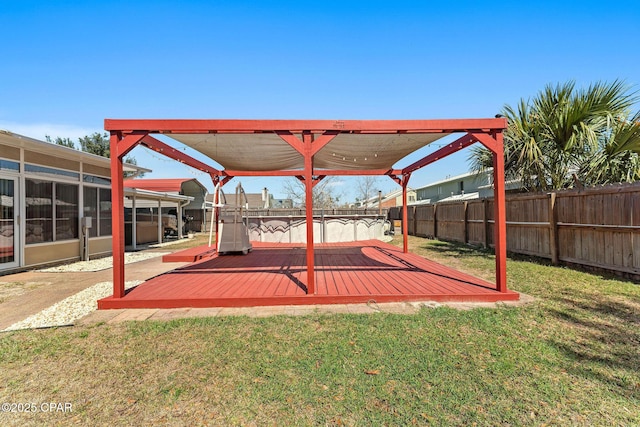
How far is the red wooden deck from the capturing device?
4.07 m

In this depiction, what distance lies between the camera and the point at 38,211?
7137 millimetres

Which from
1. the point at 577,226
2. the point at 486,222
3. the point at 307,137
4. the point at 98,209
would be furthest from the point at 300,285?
the point at 98,209

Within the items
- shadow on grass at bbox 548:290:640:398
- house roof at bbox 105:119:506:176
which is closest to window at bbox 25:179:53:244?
house roof at bbox 105:119:506:176

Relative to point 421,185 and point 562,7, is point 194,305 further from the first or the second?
point 421,185

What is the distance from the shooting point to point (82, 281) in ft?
19.5

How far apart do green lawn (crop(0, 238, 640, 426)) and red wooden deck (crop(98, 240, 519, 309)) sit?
535 millimetres

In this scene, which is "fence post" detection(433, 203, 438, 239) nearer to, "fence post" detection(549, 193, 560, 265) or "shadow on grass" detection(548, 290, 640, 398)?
"fence post" detection(549, 193, 560, 265)

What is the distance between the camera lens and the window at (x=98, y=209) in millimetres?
8703

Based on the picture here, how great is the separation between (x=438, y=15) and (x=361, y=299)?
8173mm

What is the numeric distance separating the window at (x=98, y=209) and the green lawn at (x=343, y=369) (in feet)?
21.8

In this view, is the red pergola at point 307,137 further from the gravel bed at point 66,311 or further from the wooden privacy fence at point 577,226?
the wooden privacy fence at point 577,226

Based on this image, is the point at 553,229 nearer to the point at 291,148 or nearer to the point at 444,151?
the point at 444,151

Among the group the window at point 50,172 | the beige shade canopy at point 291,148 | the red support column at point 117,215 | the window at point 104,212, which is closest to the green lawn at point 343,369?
the red support column at point 117,215

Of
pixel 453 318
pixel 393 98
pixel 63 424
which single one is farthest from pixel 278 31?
pixel 63 424
